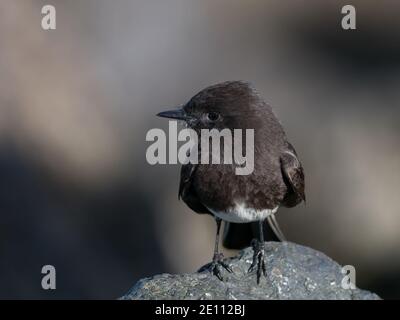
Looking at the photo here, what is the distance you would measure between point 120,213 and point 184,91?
1.62 metres

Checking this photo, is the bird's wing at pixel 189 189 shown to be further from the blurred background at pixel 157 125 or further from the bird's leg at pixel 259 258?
the blurred background at pixel 157 125

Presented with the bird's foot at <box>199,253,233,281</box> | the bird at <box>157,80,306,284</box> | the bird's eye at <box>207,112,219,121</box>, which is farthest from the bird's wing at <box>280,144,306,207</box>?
the bird's foot at <box>199,253,233,281</box>

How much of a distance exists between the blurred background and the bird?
2.81 metres

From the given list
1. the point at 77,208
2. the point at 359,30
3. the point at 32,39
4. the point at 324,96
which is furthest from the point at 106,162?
the point at 359,30

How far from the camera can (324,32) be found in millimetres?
11562

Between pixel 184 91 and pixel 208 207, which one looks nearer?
pixel 208 207

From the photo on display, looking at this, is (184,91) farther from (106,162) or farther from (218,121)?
(218,121)

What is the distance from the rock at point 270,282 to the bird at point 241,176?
85mm

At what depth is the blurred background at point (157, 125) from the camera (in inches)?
409

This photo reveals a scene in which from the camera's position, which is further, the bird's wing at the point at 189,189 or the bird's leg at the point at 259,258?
the bird's wing at the point at 189,189

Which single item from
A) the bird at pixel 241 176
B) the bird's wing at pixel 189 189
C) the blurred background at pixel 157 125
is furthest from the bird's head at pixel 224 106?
the blurred background at pixel 157 125

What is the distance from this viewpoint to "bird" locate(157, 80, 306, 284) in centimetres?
722

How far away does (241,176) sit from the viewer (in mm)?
7242

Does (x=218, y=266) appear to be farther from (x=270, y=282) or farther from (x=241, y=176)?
(x=241, y=176)
